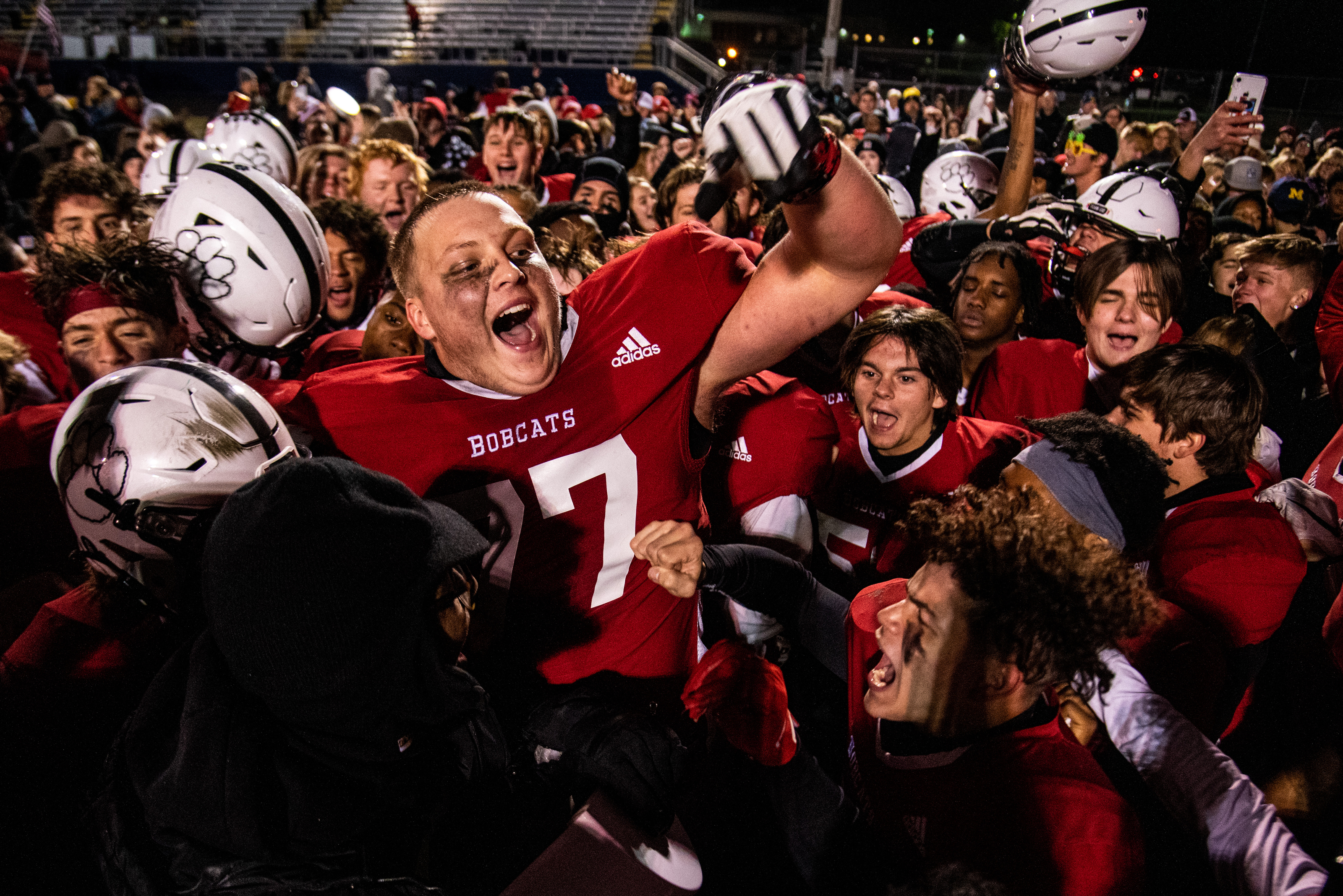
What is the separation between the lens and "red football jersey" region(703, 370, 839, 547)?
2.61 metres

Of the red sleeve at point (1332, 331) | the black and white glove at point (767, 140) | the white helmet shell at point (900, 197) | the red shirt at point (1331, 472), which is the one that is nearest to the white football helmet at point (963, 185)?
the white helmet shell at point (900, 197)

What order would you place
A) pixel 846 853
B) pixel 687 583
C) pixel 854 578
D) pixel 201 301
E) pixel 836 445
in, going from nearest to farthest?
pixel 846 853 < pixel 687 583 < pixel 201 301 < pixel 854 578 < pixel 836 445

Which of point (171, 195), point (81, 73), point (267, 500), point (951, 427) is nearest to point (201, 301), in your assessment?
point (171, 195)

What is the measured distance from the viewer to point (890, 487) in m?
2.76

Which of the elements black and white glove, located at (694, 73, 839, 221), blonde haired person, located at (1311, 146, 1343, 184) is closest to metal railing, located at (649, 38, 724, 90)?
blonde haired person, located at (1311, 146, 1343, 184)

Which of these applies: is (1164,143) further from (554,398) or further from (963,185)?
(554,398)

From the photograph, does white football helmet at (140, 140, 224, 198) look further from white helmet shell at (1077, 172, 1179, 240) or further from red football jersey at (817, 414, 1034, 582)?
white helmet shell at (1077, 172, 1179, 240)

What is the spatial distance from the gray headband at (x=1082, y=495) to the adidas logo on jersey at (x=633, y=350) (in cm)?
115

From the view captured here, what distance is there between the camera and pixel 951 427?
2.81 m

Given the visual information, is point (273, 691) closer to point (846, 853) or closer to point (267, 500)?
point (267, 500)

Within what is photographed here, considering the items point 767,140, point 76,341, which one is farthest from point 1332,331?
point 76,341

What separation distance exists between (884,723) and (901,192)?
4.64 meters

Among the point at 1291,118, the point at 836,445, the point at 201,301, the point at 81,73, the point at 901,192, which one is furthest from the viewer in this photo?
the point at 81,73

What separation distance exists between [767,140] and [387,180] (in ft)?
13.0
